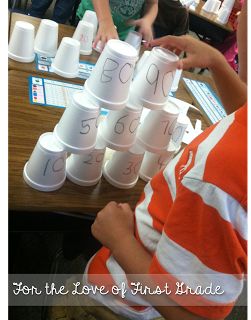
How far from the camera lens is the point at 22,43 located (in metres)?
1.13

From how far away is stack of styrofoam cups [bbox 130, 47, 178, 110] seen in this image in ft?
2.49

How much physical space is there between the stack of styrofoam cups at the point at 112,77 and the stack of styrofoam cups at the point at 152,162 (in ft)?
0.70

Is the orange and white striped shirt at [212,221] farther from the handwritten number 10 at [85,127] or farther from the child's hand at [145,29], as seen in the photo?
the child's hand at [145,29]

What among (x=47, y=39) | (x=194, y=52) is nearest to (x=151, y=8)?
(x=47, y=39)

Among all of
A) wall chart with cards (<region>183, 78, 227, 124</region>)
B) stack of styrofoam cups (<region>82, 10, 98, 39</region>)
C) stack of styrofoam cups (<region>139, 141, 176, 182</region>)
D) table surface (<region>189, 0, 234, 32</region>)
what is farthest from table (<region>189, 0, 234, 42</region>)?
stack of styrofoam cups (<region>139, 141, 176, 182</region>)

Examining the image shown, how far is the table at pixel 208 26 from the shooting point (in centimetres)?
292

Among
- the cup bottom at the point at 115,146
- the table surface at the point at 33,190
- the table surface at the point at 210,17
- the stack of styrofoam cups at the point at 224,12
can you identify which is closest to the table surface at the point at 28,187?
the table surface at the point at 33,190

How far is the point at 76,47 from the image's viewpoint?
44.1 inches

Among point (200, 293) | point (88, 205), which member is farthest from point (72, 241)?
point (200, 293)

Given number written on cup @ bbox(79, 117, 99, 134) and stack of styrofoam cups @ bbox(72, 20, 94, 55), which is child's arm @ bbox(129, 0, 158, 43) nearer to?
stack of styrofoam cups @ bbox(72, 20, 94, 55)

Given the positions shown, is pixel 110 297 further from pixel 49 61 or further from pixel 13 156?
pixel 49 61

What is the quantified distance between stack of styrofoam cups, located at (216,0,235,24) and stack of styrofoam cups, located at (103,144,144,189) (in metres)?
2.58

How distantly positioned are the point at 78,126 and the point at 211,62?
1.26ft

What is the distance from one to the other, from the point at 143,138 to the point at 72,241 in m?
0.42
